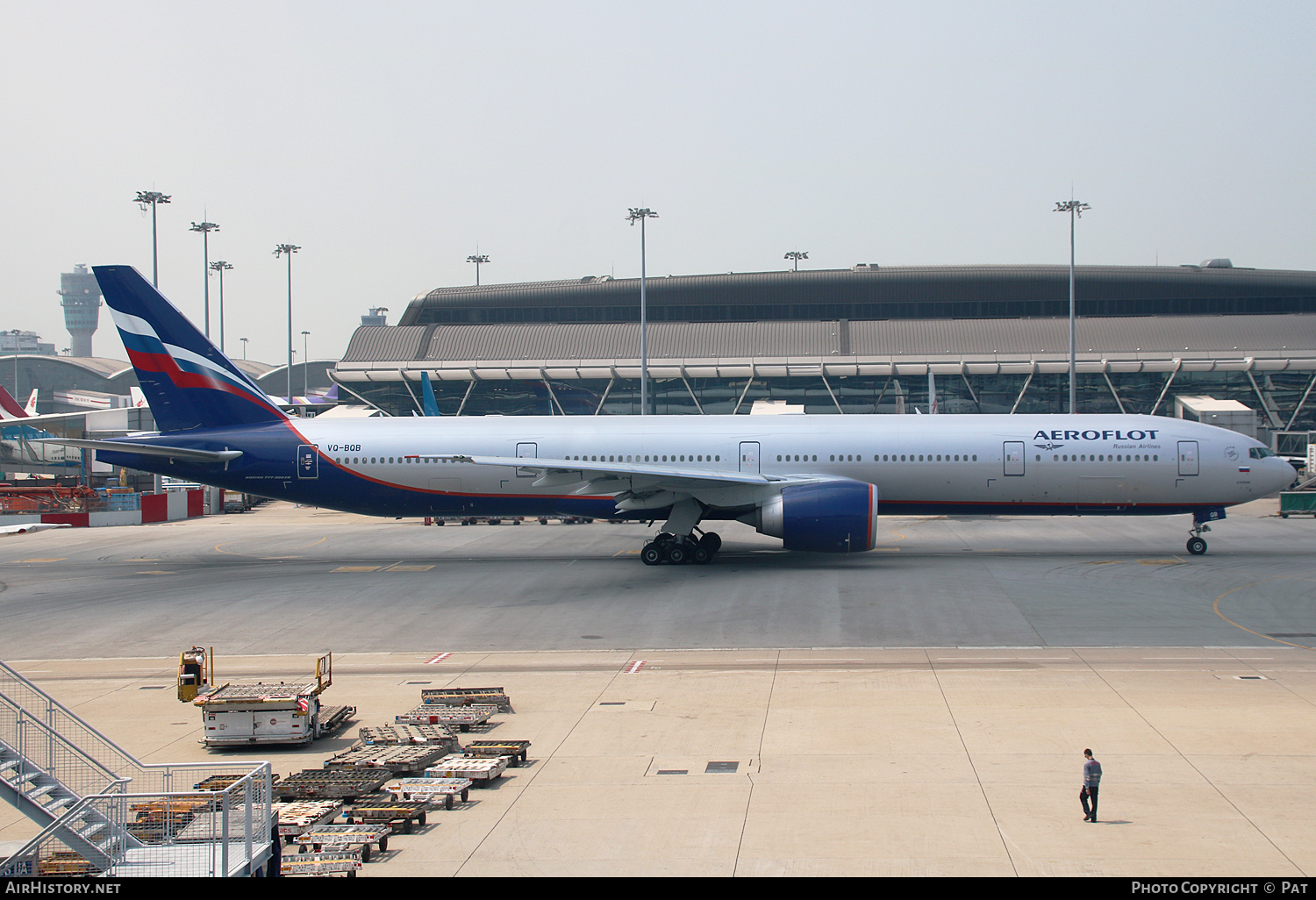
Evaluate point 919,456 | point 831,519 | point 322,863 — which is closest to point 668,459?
point 831,519

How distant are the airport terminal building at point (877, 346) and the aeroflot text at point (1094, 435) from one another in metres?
32.7

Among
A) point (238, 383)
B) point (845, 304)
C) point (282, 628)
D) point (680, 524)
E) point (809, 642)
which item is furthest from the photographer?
point (845, 304)

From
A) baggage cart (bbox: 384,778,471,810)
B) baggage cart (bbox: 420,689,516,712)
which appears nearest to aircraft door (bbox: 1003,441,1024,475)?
baggage cart (bbox: 420,689,516,712)

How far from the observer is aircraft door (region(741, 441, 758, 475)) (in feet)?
100

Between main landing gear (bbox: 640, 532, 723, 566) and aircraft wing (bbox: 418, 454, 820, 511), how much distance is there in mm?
1064

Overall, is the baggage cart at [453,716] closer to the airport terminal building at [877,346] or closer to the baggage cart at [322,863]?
the baggage cart at [322,863]

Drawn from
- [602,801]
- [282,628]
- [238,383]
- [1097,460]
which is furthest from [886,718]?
[238,383]

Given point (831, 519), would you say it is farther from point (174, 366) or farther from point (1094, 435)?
point (174, 366)

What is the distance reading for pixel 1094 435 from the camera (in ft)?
99.0

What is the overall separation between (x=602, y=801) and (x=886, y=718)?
508 cm

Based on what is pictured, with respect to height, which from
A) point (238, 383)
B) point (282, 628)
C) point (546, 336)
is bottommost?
point (282, 628)

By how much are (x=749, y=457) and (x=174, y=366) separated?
59.9 ft
